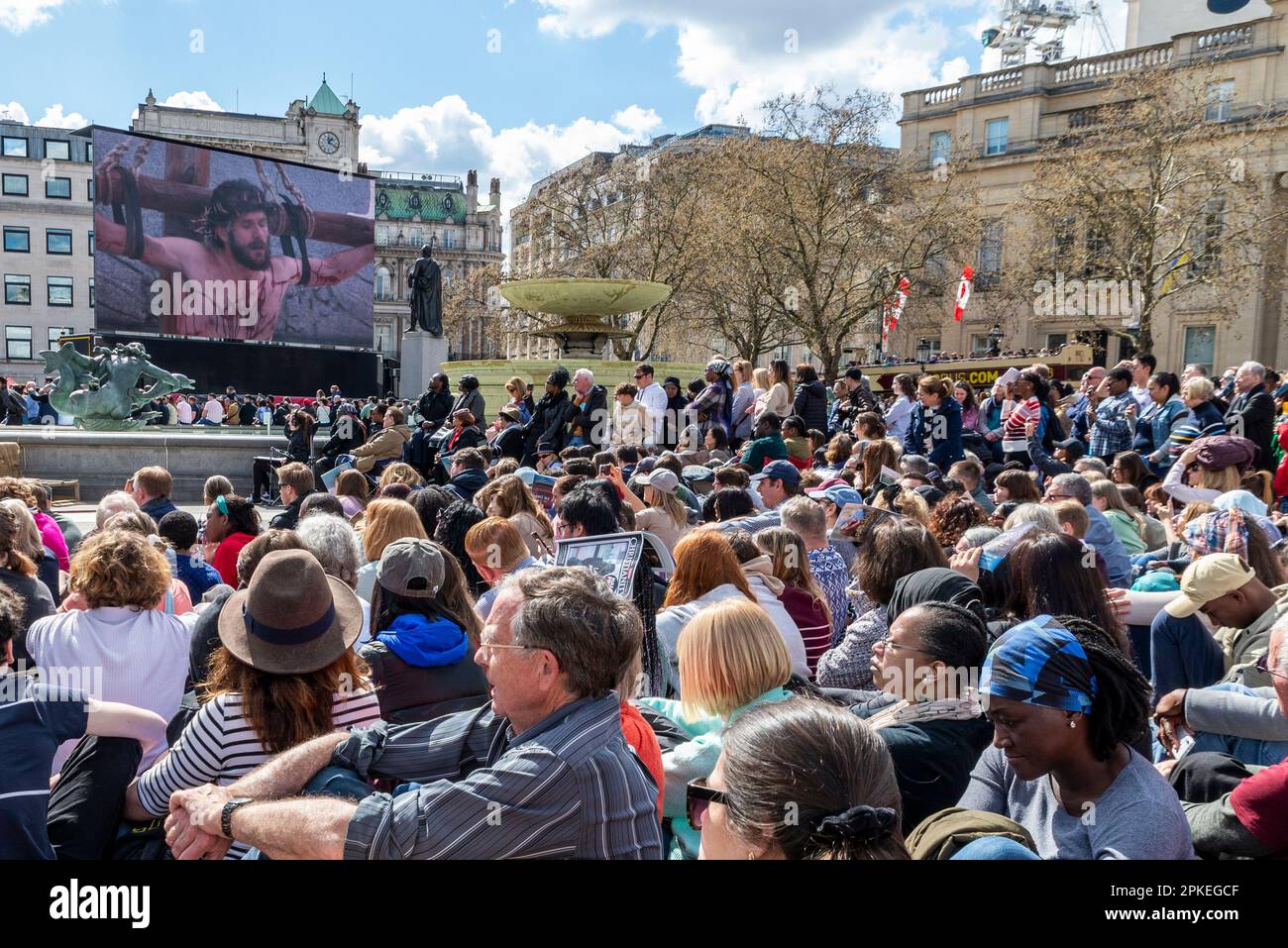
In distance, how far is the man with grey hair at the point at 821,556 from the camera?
5.59 metres

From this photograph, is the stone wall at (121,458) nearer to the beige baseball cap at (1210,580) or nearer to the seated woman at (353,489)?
the seated woman at (353,489)

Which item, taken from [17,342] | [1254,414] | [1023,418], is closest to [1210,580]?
[1023,418]

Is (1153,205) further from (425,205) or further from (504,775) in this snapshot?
(425,205)

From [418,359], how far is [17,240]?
54911 mm

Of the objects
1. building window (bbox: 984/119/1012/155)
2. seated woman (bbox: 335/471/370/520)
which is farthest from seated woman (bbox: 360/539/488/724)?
building window (bbox: 984/119/1012/155)

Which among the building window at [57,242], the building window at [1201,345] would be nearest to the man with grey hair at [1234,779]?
the building window at [1201,345]

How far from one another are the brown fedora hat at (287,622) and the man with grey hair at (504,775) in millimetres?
382

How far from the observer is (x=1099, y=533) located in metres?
6.21

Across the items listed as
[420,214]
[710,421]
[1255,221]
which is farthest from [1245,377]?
[420,214]

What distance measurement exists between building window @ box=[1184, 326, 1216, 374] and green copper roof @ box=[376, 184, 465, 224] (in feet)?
255

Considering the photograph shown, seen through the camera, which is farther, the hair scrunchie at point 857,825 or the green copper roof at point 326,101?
the green copper roof at point 326,101

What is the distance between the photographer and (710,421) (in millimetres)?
12266

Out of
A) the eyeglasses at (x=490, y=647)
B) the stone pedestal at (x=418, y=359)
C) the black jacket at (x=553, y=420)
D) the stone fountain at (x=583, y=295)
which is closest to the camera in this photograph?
the eyeglasses at (x=490, y=647)
